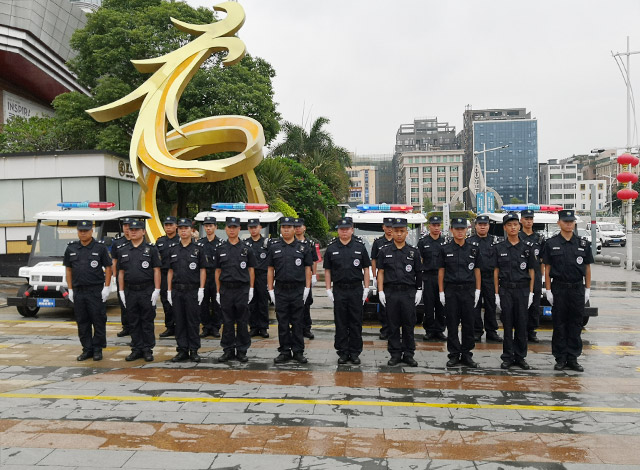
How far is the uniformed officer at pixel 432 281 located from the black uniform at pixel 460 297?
1.40 m

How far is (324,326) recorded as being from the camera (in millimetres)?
10266

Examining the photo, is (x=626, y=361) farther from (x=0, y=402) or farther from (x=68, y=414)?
(x=0, y=402)

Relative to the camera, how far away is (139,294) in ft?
24.8

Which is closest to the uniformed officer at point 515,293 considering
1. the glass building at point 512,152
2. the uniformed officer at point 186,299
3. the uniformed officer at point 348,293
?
the uniformed officer at point 348,293

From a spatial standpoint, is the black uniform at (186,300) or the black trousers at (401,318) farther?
the black uniform at (186,300)

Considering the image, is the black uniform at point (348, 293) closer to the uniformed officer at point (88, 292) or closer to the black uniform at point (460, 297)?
the black uniform at point (460, 297)

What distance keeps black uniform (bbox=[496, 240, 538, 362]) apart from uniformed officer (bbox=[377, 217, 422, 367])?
3.70 ft

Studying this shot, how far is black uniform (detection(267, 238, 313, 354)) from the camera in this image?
7.37 m

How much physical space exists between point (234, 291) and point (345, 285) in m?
1.51

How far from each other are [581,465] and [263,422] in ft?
9.01

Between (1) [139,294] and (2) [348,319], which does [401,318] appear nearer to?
(2) [348,319]

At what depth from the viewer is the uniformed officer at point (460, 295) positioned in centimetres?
716

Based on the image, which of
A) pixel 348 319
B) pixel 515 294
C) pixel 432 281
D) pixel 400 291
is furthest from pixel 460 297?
pixel 432 281

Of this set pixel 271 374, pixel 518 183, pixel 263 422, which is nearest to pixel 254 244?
pixel 271 374
